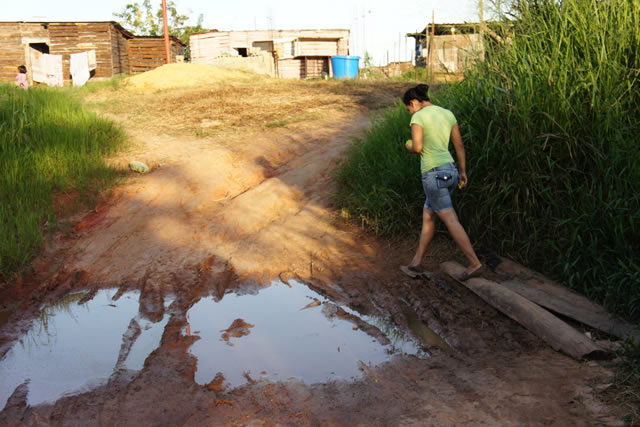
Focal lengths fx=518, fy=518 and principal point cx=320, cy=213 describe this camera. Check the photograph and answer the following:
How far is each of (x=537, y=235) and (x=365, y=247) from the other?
5.38 ft

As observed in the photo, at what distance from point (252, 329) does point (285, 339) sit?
29cm

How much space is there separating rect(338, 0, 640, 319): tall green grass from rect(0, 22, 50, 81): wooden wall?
2304 cm

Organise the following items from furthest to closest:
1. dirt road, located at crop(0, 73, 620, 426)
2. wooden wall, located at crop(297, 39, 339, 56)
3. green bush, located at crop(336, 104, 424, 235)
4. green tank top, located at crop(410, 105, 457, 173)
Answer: wooden wall, located at crop(297, 39, 339, 56)
green bush, located at crop(336, 104, 424, 235)
green tank top, located at crop(410, 105, 457, 173)
dirt road, located at crop(0, 73, 620, 426)

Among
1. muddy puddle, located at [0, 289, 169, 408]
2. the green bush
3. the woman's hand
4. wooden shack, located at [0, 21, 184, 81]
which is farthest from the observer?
wooden shack, located at [0, 21, 184, 81]

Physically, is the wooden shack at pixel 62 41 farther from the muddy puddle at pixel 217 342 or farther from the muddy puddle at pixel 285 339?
Result: the muddy puddle at pixel 285 339

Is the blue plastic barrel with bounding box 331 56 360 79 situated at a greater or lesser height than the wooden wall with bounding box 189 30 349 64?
lesser

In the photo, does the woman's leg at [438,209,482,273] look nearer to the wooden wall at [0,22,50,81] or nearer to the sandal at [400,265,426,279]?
the sandal at [400,265,426,279]

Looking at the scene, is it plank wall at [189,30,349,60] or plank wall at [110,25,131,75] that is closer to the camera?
plank wall at [110,25,131,75]

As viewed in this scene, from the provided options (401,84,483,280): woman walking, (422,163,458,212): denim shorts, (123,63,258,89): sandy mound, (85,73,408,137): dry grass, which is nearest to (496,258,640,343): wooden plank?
(401,84,483,280): woman walking

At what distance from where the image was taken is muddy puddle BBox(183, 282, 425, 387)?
3.09 metres

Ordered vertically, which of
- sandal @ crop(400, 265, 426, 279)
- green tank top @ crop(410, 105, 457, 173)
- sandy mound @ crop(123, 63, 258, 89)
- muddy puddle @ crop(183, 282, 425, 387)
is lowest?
muddy puddle @ crop(183, 282, 425, 387)

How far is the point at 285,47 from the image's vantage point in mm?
24500

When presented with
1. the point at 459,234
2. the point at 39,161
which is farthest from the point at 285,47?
the point at 459,234

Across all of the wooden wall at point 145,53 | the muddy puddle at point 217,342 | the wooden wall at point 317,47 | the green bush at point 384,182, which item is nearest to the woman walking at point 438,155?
the muddy puddle at point 217,342
